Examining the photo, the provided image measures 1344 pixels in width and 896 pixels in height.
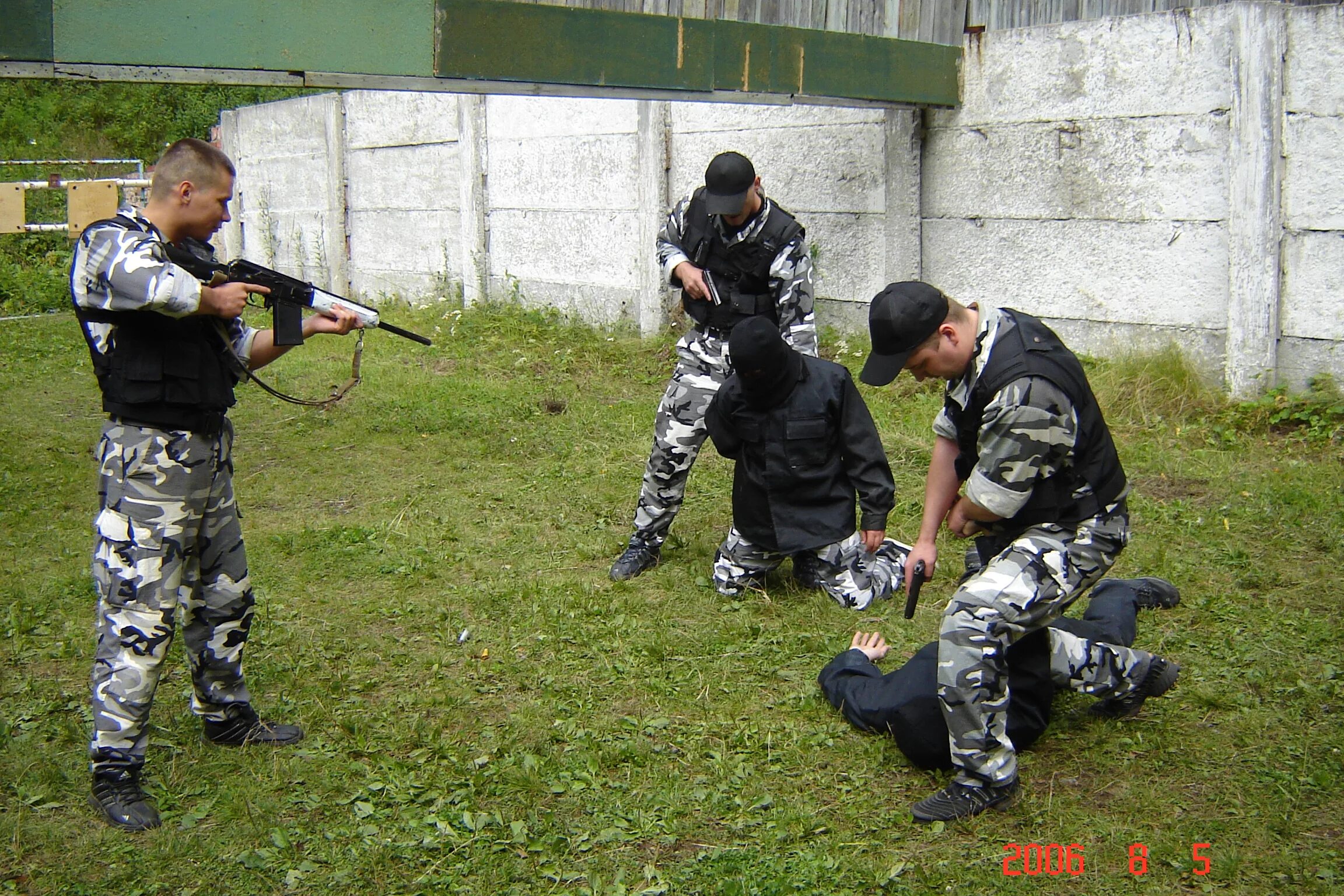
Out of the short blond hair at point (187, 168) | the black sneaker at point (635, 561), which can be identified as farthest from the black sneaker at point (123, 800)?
the black sneaker at point (635, 561)

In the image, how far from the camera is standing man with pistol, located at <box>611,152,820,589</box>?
17.7ft

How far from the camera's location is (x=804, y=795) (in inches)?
137

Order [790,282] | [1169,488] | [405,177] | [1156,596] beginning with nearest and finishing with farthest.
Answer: [1156,596] → [790,282] → [1169,488] → [405,177]

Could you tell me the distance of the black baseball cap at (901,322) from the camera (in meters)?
3.26

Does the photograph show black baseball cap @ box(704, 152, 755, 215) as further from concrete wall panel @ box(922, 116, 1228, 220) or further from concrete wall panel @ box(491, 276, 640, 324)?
concrete wall panel @ box(491, 276, 640, 324)

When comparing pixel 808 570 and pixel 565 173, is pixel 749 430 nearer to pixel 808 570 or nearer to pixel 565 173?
pixel 808 570

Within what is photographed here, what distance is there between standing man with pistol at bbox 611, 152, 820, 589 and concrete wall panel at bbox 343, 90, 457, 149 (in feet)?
25.2

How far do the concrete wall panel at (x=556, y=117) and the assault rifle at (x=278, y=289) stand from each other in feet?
22.8

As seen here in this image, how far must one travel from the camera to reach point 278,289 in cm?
369

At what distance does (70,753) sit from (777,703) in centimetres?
244

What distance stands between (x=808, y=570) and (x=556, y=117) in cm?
753

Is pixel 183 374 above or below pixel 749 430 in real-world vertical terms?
above

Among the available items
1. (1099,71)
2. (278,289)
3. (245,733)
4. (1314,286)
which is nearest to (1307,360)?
(1314,286)

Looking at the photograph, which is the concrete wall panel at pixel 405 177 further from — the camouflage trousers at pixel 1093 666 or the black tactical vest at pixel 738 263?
the camouflage trousers at pixel 1093 666
